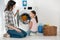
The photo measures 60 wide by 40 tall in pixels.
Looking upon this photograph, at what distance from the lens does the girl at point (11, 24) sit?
5.28 feet

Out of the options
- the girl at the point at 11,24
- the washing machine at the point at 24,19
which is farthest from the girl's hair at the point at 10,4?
the washing machine at the point at 24,19

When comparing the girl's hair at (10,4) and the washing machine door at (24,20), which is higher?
the girl's hair at (10,4)

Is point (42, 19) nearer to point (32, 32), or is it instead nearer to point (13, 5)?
point (32, 32)

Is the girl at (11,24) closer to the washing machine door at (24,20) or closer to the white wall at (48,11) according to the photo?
the washing machine door at (24,20)

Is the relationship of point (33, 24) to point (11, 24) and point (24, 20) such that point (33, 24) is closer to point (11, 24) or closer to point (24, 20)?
point (24, 20)

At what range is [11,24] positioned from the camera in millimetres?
1708

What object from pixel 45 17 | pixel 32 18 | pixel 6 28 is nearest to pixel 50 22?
pixel 45 17

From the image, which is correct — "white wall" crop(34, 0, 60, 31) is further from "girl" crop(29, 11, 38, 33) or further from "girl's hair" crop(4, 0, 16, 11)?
"girl's hair" crop(4, 0, 16, 11)

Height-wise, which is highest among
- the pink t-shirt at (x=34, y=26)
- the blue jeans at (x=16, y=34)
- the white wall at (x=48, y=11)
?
the white wall at (x=48, y=11)

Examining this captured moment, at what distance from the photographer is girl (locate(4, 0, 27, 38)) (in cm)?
161

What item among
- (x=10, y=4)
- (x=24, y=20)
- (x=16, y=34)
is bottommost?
(x=16, y=34)

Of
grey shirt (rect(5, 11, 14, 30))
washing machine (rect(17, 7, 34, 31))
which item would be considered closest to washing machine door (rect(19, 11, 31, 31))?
washing machine (rect(17, 7, 34, 31))

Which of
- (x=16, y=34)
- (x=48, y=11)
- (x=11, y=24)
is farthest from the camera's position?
(x=48, y=11)

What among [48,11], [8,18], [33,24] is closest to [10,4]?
[8,18]
